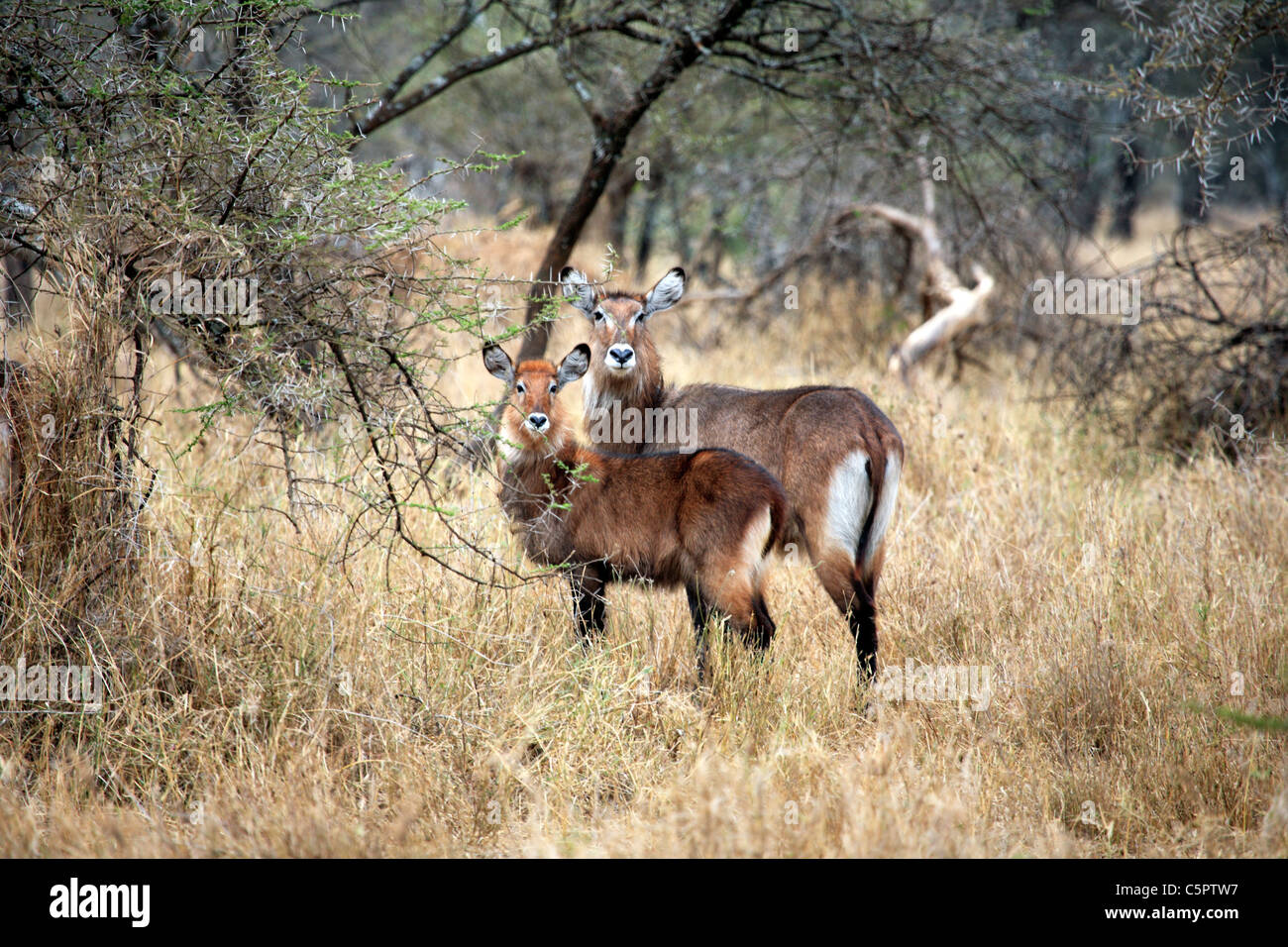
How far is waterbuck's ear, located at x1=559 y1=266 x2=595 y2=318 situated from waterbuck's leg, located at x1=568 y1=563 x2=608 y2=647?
1.52m

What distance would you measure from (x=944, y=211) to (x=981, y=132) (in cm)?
462

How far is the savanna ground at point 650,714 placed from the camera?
2998 mm

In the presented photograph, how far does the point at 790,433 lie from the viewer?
15.8ft

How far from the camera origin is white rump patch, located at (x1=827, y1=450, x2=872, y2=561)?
14.8 feet

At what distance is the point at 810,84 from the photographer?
7762mm

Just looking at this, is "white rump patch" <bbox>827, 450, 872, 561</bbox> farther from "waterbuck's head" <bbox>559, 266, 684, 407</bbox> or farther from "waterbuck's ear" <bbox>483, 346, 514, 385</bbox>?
"waterbuck's ear" <bbox>483, 346, 514, 385</bbox>

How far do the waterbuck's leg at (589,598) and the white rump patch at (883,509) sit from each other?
3.80ft

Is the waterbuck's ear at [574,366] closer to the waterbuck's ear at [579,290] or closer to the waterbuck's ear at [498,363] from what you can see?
the waterbuck's ear at [498,363]

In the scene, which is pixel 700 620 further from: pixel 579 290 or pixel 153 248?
pixel 153 248

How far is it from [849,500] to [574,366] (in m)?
1.37

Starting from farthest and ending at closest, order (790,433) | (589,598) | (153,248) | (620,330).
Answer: (620,330) < (790,433) < (589,598) < (153,248)

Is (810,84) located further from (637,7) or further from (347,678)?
(347,678)

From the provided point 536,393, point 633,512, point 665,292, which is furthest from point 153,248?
point 665,292

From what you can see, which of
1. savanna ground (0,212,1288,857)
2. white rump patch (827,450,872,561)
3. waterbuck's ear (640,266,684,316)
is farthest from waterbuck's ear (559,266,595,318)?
white rump patch (827,450,872,561)
